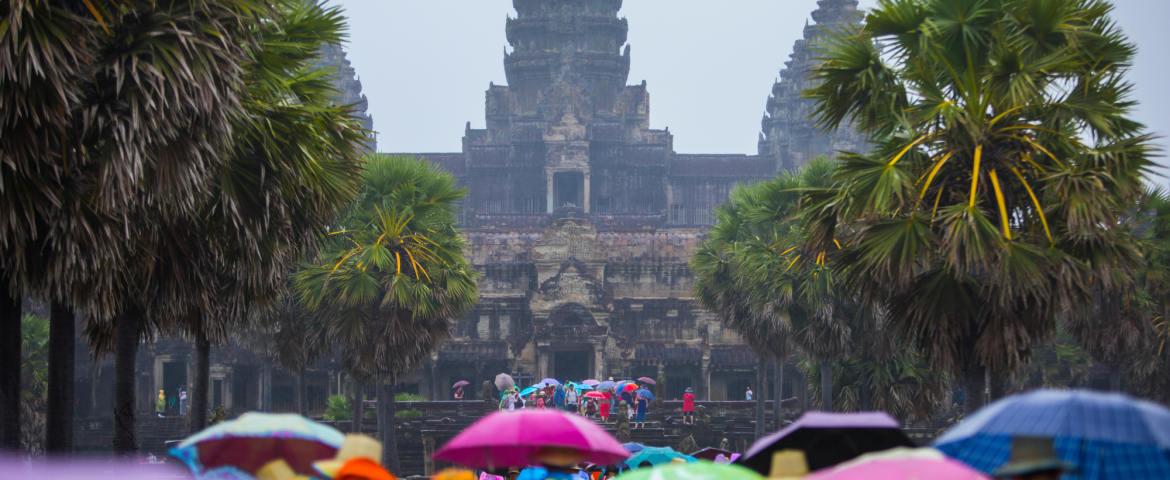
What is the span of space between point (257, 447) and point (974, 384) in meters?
7.88

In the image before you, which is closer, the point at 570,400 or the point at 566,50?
the point at 570,400

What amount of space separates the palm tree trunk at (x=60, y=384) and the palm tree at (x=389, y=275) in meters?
10.1

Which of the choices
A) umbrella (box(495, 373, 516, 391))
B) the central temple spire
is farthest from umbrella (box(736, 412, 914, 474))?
the central temple spire

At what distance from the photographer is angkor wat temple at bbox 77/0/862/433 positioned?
38.3m

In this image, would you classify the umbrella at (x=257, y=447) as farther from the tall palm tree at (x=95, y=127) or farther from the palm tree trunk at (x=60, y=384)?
the palm tree trunk at (x=60, y=384)

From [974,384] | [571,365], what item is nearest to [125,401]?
[974,384]

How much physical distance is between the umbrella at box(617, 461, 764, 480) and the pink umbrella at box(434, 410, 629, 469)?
44.1 inches

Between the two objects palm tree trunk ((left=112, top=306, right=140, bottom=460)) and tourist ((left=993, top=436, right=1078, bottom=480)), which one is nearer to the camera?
tourist ((left=993, top=436, right=1078, bottom=480))

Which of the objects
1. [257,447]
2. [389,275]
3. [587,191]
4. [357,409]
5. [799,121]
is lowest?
[357,409]

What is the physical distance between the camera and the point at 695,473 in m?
5.32

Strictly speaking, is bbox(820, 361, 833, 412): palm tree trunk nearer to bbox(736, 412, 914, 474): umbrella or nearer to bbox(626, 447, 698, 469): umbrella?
bbox(626, 447, 698, 469): umbrella

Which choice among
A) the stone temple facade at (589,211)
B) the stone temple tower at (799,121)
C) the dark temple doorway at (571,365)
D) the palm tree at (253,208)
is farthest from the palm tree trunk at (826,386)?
the stone temple tower at (799,121)

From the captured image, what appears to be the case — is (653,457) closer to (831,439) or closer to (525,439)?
(831,439)

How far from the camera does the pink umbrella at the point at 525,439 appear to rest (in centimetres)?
668
